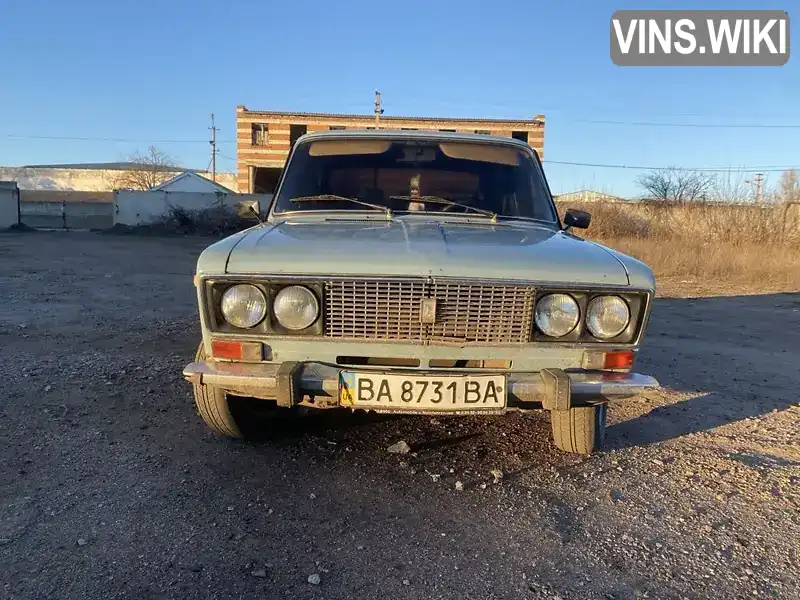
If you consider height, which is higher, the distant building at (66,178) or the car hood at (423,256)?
the distant building at (66,178)

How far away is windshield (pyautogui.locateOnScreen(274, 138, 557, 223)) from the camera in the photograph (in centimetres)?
391

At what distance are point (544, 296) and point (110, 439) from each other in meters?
2.52

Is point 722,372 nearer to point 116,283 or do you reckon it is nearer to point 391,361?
point 391,361

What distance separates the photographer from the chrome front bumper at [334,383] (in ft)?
8.71

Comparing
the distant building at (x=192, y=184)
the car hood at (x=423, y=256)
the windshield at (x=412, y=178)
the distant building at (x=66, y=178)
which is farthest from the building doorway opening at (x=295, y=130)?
the car hood at (x=423, y=256)

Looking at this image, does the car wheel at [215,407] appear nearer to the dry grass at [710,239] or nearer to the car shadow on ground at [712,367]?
the car shadow on ground at [712,367]

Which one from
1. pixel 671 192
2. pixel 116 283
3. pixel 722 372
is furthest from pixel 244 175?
pixel 722 372

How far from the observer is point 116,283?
1055 cm

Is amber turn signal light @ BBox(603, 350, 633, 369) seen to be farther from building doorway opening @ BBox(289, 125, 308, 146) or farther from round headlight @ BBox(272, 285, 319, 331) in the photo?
building doorway opening @ BBox(289, 125, 308, 146)

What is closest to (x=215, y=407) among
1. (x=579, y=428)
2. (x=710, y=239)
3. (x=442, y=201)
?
(x=442, y=201)

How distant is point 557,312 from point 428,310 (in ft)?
1.91

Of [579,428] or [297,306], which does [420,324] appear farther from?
[579,428]

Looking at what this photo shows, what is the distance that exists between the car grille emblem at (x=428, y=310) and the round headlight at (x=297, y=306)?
47cm

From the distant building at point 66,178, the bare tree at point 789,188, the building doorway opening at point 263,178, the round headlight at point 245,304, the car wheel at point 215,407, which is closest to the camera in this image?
the round headlight at point 245,304
